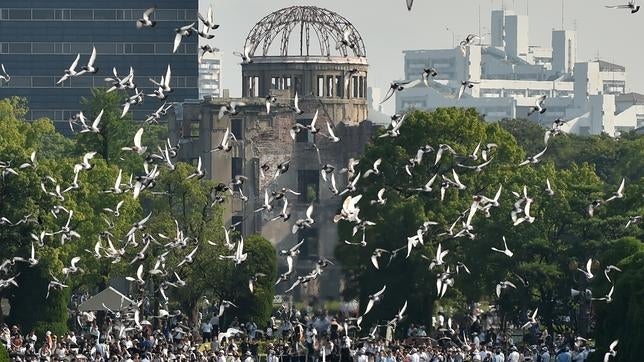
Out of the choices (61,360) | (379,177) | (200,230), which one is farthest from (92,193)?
(61,360)

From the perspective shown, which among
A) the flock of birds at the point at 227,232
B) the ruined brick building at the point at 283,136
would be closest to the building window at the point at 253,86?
the ruined brick building at the point at 283,136

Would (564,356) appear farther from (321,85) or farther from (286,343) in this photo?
(321,85)

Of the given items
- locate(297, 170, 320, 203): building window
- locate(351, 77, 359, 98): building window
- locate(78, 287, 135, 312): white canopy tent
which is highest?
locate(351, 77, 359, 98): building window

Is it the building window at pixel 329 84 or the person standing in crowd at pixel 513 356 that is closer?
the person standing in crowd at pixel 513 356

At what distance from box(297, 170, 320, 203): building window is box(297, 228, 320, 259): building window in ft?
12.8

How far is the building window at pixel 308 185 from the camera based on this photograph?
17012 centimetres

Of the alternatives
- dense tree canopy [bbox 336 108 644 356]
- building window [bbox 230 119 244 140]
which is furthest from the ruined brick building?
dense tree canopy [bbox 336 108 644 356]

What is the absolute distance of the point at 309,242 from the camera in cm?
16450

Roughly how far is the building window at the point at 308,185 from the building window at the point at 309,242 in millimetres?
3894

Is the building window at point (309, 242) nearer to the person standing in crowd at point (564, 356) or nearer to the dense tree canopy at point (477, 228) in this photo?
the dense tree canopy at point (477, 228)

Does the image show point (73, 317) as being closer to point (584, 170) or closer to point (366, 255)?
point (366, 255)

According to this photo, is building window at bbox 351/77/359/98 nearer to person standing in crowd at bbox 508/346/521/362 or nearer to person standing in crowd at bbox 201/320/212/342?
person standing in crowd at bbox 201/320/212/342

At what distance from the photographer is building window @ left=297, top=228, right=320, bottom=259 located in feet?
536

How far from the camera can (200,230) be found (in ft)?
415
